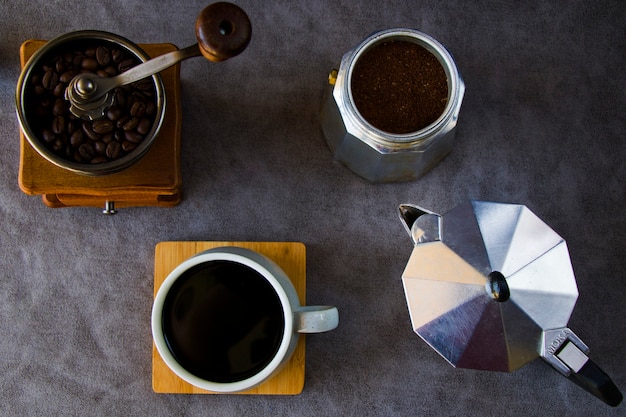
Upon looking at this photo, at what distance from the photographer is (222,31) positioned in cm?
55

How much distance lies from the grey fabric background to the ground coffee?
13cm

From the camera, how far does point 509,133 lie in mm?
849

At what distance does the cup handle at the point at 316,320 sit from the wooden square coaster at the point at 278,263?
0.12 meters

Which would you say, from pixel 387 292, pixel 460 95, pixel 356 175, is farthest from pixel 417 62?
pixel 387 292

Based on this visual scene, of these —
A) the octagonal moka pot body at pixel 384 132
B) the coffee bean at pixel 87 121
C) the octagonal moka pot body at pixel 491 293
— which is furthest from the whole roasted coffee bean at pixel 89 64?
the octagonal moka pot body at pixel 491 293

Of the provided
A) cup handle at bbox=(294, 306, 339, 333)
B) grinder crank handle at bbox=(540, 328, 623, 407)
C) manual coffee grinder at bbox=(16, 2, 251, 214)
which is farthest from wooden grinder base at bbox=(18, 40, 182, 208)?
grinder crank handle at bbox=(540, 328, 623, 407)

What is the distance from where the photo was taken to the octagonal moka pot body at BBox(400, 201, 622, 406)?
66 cm

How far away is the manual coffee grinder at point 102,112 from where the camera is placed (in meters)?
0.57

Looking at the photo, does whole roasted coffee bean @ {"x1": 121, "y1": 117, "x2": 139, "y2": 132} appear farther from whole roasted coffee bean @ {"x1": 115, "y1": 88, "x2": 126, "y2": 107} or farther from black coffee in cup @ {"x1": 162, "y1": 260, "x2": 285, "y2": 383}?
black coffee in cup @ {"x1": 162, "y1": 260, "x2": 285, "y2": 383}

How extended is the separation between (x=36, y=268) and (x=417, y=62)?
56cm

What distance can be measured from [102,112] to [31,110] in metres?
0.08

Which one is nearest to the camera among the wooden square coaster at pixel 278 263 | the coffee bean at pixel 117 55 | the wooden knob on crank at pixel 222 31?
the wooden knob on crank at pixel 222 31

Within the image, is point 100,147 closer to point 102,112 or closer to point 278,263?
point 102,112

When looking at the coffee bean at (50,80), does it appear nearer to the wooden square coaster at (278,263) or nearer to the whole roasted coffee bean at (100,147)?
the whole roasted coffee bean at (100,147)
